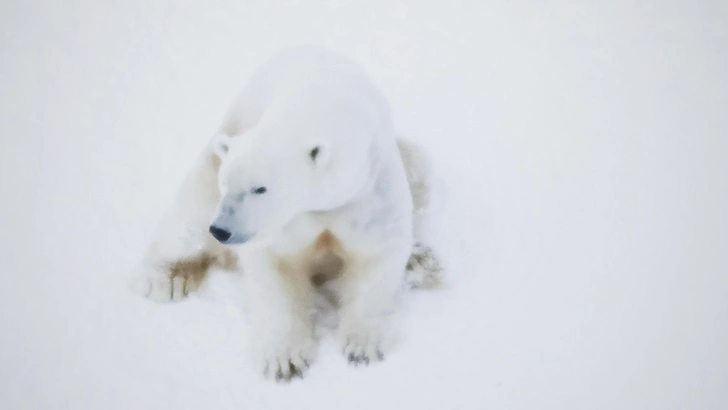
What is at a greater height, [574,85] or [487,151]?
[574,85]

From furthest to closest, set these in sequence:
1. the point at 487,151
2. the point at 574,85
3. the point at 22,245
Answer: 1. the point at 574,85
2. the point at 487,151
3. the point at 22,245

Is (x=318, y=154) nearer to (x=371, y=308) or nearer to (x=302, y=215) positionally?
(x=302, y=215)

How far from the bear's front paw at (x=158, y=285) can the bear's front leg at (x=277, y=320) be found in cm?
34

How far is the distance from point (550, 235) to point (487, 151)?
2.46ft

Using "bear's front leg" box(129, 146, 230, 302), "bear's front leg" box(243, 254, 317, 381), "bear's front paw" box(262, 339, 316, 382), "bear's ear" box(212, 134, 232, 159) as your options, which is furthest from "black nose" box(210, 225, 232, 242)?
"bear's front leg" box(129, 146, 230, 302)

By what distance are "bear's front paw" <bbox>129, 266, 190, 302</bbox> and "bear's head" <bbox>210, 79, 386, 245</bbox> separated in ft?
2.51

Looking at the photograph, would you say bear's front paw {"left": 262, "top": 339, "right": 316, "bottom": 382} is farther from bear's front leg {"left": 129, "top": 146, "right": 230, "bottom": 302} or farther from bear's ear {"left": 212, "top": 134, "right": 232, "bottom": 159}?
bear's ear {"left": 212, "top": 134, "right": 232, "bottom": 159}

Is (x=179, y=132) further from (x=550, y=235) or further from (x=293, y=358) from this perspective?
(x=550, y=235)

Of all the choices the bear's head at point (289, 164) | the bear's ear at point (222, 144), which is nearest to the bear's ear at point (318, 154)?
the bear's head at point (289, 164)

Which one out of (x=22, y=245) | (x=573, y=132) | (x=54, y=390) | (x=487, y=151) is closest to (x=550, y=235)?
(x=487, y=151)

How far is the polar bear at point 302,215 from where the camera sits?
1380mm

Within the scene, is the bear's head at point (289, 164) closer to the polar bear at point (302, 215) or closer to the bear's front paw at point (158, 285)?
the polar bear at point (302, 215)

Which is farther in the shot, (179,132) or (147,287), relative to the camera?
(179,132)

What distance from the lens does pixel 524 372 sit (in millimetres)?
1788
